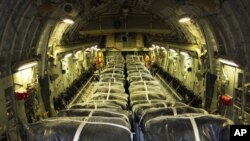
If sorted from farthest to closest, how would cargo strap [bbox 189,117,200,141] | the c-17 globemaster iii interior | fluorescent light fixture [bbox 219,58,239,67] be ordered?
fluorescent light fixture [bbox 219,58,239,67] < the c-17 globemaster iii interior < cargo strap [bbox 189,117,200,141]

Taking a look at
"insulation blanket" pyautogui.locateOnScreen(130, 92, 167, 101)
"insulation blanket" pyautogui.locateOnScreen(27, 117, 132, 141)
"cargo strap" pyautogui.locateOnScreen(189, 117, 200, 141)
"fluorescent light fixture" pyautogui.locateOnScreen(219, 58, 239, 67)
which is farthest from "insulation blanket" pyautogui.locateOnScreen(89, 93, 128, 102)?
"cargo strap" pyautogui.locateOnScreen(189, 117, 200, 141)

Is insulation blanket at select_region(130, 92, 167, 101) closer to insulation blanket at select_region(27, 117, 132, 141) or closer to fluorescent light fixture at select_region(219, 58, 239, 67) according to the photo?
fluorescent light fixture at select_region(219, 58, 239, 67)

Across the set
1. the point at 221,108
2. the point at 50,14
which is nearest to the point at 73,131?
the point at 50,14

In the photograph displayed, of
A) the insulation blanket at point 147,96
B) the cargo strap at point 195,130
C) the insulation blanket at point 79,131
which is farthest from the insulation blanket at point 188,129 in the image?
the insulation blanket at point 147,96

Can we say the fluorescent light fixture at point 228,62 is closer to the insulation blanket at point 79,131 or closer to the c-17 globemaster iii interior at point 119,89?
the c-17 globemaster iii interior at point 119,89

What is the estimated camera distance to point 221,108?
9391 mm

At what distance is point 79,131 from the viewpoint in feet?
13.8

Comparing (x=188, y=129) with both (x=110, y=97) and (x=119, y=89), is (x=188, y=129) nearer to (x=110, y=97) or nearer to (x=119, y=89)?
(x=110, y=97)

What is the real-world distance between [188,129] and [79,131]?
64.6 inches

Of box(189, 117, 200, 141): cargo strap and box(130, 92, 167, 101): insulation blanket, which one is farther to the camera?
box(130, 92, 167, 101): insulation blanket

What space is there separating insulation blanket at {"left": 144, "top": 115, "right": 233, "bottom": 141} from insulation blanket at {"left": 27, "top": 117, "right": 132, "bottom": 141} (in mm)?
427

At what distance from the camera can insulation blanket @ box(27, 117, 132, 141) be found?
414 centimetres

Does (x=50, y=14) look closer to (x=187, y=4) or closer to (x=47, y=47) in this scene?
(x=47, y=47)

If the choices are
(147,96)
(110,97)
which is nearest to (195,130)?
(147,96)
